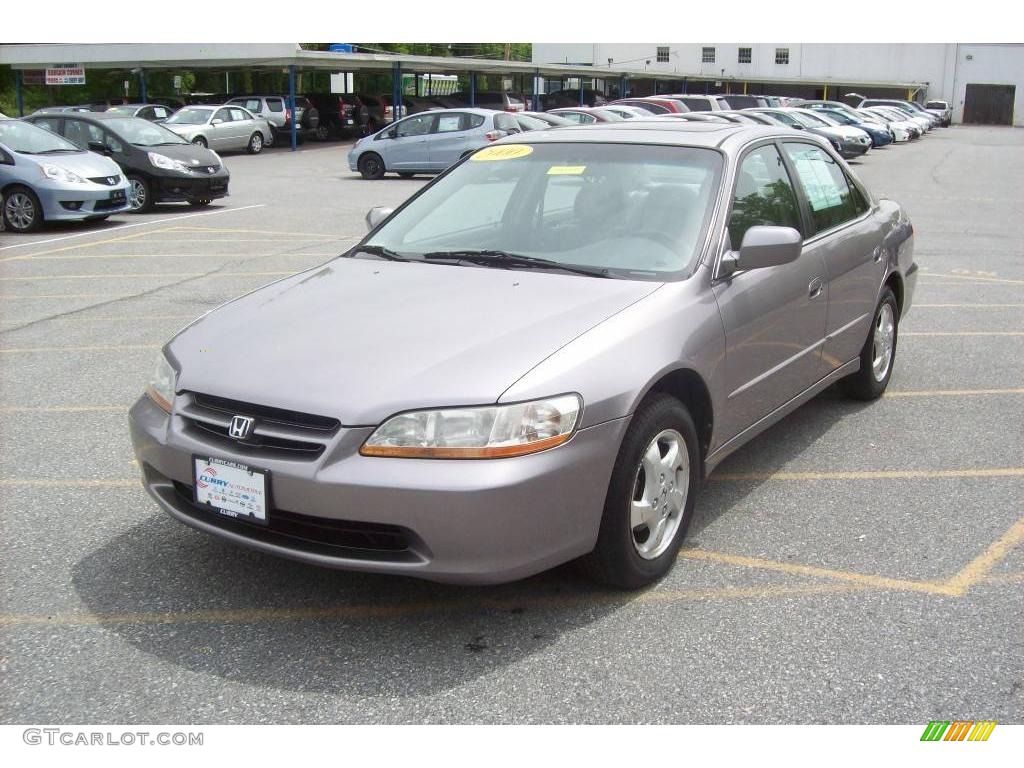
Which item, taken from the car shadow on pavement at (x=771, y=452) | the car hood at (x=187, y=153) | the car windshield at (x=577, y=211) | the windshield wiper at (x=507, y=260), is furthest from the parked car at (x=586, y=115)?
the windshield wiper at (x=507, y=260)

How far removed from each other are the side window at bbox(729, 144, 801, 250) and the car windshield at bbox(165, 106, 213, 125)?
2571cm

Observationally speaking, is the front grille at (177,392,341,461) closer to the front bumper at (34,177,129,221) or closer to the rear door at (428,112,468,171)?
the front bumper at (34,177,129,221)

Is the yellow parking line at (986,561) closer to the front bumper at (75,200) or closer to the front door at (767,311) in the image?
the front door at (767,311)

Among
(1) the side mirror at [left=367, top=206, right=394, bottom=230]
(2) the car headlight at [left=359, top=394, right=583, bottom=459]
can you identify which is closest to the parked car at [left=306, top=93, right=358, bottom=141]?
(1) the side mirror at [left=367, top=206, right=394, bottom=230]

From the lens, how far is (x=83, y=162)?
14.7 metres

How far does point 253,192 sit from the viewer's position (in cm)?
1953

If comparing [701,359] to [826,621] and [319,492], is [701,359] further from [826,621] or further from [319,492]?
[319,492]

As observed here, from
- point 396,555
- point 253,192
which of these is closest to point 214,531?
point 396,555

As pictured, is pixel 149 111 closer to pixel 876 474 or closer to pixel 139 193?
pixel 139 193

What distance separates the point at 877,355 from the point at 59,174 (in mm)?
11614

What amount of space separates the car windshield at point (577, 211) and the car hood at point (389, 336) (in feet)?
0.68

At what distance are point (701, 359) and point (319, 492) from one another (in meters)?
1.55

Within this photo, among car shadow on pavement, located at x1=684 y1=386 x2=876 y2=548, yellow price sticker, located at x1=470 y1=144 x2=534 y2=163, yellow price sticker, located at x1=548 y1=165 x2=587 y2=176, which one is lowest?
car shadow on pavement, located at x1=684 y1=386 x2=876 y2=548

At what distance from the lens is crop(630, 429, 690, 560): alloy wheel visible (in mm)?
3734
